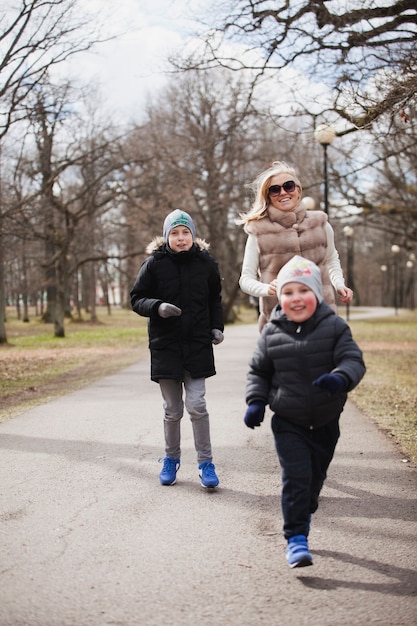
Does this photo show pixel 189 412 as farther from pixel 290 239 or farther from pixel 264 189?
Result: pixel 264 189

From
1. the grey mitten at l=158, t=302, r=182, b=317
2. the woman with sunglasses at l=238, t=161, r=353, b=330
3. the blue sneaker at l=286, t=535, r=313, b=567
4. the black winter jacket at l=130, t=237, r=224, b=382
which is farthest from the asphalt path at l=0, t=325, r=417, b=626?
the woman with sunglasses at l=238, t=161, r=353, b=330

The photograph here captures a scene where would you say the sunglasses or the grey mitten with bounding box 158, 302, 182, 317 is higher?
the sunglasses

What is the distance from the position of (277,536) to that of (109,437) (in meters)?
3.21

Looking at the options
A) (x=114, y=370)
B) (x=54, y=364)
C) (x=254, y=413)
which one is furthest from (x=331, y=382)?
(x=54, y=364)

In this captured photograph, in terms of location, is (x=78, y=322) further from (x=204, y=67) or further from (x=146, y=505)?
(x=146, y=505)

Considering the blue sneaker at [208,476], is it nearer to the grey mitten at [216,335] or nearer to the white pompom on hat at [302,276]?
the grey mitten at [216,335]

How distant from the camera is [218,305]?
5.38 meters

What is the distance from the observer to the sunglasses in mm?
5000

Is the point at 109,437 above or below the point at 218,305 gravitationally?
below

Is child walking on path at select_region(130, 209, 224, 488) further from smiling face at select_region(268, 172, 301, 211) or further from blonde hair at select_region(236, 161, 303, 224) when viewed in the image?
smiling face at select_region(268, 172, 301, 211)

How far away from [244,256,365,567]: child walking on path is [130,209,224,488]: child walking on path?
1.39 meters

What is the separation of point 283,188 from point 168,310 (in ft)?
3.95

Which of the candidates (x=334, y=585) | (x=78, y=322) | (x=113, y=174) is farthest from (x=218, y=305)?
(x=78, y=322)

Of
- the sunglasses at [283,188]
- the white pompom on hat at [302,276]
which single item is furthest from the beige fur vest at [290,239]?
the white pompom on hat at [302,276]
